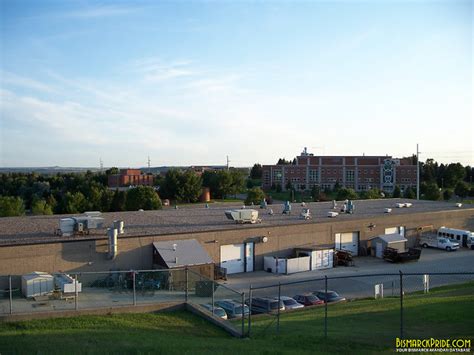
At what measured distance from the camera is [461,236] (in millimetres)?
39812

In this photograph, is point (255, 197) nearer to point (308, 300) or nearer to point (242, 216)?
point (242, 216)

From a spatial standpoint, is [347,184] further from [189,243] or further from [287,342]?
[287,342]

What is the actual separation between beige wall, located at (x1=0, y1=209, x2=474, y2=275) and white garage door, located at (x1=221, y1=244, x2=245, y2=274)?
42 cm

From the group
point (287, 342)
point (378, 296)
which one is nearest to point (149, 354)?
point (287, 342)

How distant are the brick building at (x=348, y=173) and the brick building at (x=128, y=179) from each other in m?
37.5

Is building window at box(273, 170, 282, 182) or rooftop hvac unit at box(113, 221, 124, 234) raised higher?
building window at box(273, 170, 282, 182)

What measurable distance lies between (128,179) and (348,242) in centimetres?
10164

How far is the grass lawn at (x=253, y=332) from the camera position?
35.8 feet

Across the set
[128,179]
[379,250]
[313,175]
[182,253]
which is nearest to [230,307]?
[182,253]

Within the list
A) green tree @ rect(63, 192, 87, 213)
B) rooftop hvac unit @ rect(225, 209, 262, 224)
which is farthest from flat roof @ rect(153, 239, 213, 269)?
green tree @ rect(63, 192, 87, 213)

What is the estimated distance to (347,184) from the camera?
110750mm

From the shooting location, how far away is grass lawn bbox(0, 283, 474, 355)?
1090 centimetres

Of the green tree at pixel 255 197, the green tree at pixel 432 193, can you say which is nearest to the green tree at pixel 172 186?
the green tree at pixel 255 197

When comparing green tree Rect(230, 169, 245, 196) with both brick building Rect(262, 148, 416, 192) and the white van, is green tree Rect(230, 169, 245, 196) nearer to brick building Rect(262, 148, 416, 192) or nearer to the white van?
brick building Rect(262, 148, 416, 192)
